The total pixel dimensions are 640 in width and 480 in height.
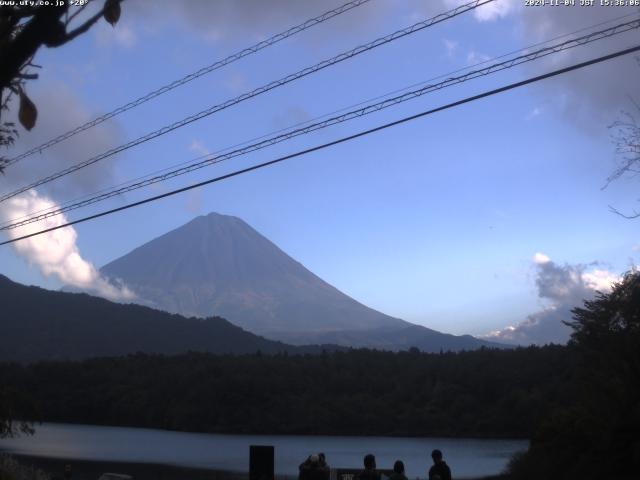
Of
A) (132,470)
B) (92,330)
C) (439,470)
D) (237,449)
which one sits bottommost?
(132,470)

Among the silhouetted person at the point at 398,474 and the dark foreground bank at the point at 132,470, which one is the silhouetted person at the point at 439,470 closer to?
the silhouetted person at the point at 398,474

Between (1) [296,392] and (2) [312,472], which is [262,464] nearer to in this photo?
(2) [312,472]

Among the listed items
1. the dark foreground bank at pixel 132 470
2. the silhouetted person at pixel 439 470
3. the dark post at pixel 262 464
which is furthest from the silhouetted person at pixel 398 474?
the dark foreground bank at pixel 132 470

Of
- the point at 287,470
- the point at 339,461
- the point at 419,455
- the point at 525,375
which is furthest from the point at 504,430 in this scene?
the point at 287,470

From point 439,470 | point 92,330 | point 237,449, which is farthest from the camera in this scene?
point 92,330

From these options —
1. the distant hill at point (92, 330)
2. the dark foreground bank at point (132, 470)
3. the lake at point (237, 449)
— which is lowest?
the dark foreground bank at point (132, 470)

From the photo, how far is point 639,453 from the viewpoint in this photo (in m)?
11.1

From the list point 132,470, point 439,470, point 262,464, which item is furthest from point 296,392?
point 439,470

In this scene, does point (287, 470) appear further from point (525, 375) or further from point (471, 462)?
point (525, 375)

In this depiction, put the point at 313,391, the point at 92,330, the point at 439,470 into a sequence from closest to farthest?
the point at 439,470, the point at 313,391, the point at 92,330

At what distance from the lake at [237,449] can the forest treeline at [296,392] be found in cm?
394

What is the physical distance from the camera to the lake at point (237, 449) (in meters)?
A: 53.5

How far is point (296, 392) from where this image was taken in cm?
9800

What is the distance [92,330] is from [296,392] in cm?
5307
